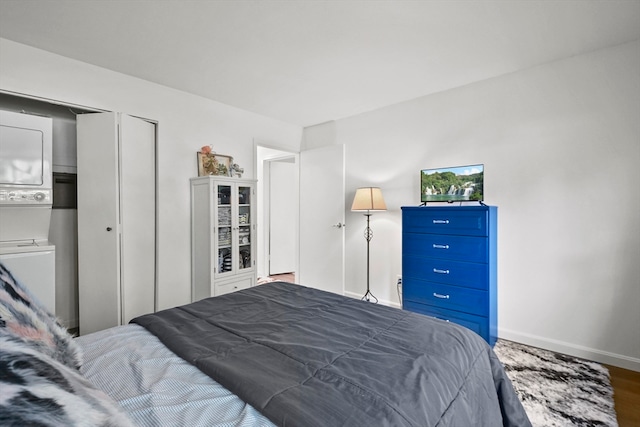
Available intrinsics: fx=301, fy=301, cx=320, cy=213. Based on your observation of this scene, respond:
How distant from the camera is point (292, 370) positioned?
41.7 inches

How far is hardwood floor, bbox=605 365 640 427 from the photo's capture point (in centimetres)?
178

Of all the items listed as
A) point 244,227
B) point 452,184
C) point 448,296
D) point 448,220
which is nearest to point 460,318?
point 448,296

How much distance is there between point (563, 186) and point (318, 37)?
2424mm

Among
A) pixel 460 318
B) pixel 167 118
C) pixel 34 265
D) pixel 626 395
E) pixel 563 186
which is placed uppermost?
pixel 167 118

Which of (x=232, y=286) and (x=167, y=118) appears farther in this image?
(x=232, y=286)

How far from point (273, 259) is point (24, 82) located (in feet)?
12.8

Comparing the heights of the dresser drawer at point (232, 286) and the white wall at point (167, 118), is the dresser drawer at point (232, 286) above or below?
below

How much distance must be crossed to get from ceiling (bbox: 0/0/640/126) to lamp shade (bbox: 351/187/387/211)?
1154 millimetres

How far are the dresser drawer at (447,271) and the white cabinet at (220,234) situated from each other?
1873mm

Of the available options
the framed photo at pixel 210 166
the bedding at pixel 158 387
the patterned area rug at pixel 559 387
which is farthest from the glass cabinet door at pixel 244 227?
the patterned area rug at pixel 559 387

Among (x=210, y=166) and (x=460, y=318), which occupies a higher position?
(x=210, y=166)

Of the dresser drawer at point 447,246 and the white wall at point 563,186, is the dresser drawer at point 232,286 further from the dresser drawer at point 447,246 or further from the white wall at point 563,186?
the white wall at point 563,186

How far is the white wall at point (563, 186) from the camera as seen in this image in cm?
237

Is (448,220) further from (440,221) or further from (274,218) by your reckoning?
(274,218)
